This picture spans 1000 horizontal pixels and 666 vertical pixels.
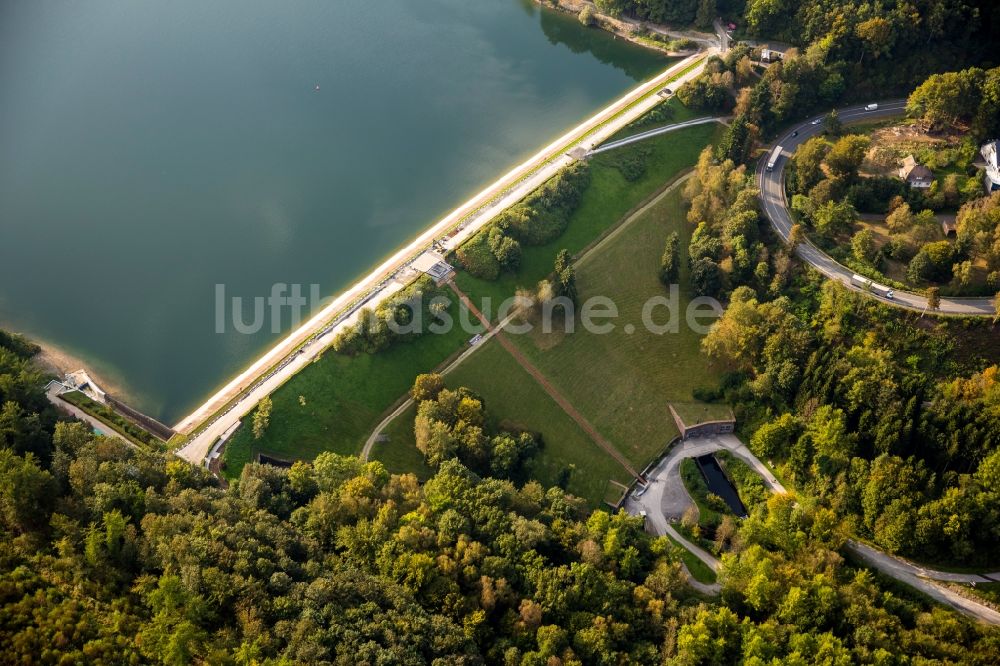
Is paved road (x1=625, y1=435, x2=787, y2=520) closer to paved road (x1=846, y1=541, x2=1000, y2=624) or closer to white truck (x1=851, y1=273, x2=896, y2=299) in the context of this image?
paved road (x1=846, y1=541, x2=1000, y2=624)

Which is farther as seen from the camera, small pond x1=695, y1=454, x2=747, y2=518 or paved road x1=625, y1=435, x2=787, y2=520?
small pond x1=695, y1=454, x2=747, y2=518

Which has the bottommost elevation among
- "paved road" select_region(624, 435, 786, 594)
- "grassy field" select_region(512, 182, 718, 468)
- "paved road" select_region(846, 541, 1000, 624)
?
"paved road" select_region(846, 541, 1000, 624)

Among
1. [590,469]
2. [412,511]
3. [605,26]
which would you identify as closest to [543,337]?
[590,469]

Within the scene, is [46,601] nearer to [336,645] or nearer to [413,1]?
[336,645]

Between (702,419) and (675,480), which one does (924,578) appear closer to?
(675,480)

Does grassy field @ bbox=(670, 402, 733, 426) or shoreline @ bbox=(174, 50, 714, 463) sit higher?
shoreline @ bbox=(174, 50, 714, 463)

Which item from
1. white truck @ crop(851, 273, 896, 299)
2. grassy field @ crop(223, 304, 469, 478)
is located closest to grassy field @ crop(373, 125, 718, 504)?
grassy field @ crop(223, 304, 469, 478)

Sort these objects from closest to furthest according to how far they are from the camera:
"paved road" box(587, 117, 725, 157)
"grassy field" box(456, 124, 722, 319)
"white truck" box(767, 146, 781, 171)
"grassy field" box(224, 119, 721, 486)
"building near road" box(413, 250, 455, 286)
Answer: "grassy field" box(224, 119, 721, 486) → "building near road" box(413, 250, 455, 286) → "grassy field" box(456, 124, 722, 319) → "white truck" box(767, 146, 781, 171) → "paved road" box(587, 117, 725, 157)

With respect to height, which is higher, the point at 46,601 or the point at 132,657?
the point at 46,601
